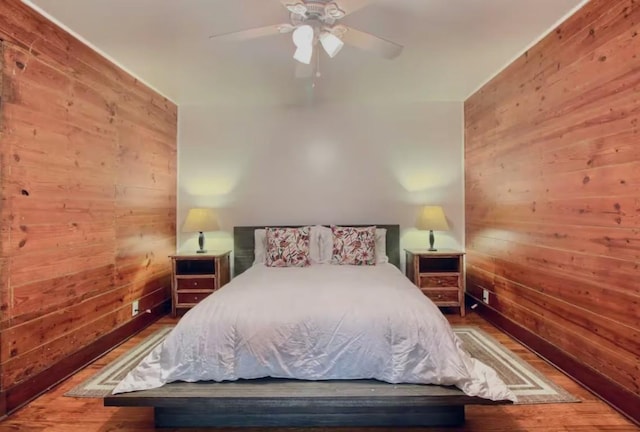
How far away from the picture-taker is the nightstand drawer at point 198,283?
400cm

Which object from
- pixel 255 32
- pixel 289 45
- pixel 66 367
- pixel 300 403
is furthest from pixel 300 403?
pixel 289 45

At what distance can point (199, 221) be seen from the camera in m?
4.14

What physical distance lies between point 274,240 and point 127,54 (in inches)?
85.8

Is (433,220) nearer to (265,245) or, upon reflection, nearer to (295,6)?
(265,245)

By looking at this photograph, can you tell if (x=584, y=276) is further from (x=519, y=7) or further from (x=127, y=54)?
(x=127, y=54)

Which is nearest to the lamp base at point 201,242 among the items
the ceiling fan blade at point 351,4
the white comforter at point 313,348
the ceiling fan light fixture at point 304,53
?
the white comforter at point 313,348

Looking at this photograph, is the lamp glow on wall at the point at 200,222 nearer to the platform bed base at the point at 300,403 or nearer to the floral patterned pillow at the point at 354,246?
the floral patterned pillow at the point at 354,246

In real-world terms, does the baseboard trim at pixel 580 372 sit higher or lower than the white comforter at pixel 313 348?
lower

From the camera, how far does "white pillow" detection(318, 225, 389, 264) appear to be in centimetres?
402

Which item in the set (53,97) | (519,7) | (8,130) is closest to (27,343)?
(8,130)

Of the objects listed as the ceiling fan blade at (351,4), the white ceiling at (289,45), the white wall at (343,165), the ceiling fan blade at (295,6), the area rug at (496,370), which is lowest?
the area rug at (496,370)

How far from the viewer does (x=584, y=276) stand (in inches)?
95.3

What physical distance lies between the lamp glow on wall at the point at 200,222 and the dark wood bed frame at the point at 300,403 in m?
Answer: 2.33

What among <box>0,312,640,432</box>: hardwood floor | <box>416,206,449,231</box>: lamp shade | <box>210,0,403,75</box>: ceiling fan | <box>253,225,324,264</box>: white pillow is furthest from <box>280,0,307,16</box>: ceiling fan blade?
<box>416,206,449,231</box>: lamp shade
